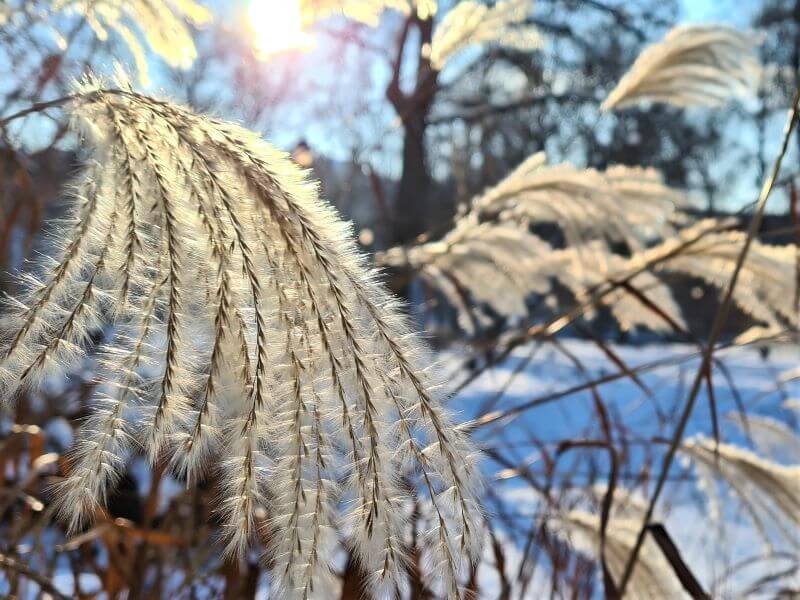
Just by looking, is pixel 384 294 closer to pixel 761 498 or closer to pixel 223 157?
pixel 223 157

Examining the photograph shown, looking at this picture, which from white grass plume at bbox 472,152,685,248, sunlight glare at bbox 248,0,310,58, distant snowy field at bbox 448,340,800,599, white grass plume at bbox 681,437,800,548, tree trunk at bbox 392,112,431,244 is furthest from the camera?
tree trunk at bbox 392,112,431,244

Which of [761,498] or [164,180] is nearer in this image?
[164,180]

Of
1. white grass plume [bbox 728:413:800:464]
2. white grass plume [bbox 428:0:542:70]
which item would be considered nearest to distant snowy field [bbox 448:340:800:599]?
white grass plume [bbox 728:413:800:464]

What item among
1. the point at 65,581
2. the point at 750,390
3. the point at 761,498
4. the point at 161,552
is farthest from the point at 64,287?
the point at 750,390

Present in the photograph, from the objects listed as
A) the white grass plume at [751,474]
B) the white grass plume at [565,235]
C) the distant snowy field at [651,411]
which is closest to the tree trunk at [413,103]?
the white grass plume at [565,235]

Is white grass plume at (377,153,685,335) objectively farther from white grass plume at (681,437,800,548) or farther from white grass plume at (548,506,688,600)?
white grass plume at (548,506,688,600)
